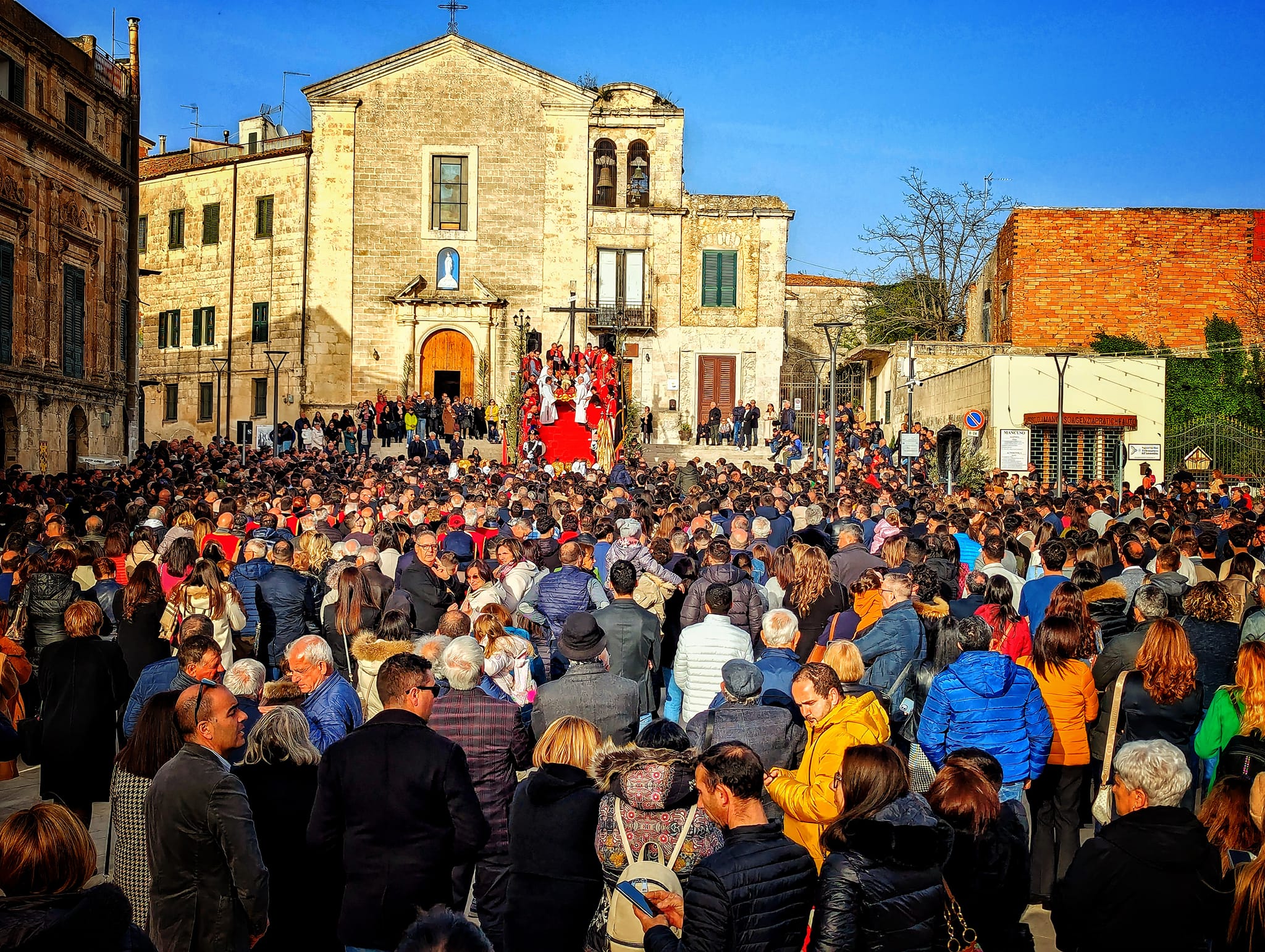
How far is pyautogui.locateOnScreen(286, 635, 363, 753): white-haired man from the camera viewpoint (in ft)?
19.1

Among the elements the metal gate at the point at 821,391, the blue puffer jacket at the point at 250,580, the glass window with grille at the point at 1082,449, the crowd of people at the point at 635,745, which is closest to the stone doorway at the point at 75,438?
the crowd of people at the point at 635,745

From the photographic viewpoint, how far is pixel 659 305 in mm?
41094

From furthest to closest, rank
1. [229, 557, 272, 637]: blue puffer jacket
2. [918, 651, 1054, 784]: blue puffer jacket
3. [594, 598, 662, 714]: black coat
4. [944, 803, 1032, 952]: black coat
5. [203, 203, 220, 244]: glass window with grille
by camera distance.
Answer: [203, 203, 220, 244]: glass window with grille → [229, 557, 272, 637]: blue puffer jacket → [594, 598, 662, 714]: black coat → [918, 651, 1054, 784]: blue puffer jacket → [944, 803, 1032, 952]: black coat

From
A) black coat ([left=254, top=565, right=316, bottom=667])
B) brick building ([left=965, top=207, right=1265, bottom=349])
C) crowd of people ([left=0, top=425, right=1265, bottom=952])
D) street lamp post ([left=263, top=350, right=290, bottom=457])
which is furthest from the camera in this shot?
brick building ([left=965, top=207, right=1265, bottom=349])

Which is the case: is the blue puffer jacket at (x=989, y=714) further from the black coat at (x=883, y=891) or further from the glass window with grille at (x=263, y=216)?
the glass window with grille at (x=263, y=216)

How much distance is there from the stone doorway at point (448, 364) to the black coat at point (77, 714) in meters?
33.6

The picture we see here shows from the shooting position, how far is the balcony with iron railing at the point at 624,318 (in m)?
40.5

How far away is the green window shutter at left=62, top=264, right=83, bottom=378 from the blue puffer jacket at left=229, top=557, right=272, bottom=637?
22156 mm

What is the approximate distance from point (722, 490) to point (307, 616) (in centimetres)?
827

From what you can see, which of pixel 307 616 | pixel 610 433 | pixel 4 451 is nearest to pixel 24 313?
pixel 4 451

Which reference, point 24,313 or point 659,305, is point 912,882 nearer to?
point 24,313

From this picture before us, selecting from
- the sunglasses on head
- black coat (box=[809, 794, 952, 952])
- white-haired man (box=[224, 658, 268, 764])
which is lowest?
black coat (box=[809, 794, 952, 952])

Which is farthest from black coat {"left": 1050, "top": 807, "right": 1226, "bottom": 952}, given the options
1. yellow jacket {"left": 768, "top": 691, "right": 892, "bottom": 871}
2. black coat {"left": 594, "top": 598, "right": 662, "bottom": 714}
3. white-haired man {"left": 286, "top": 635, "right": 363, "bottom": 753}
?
black coat {"left": 594, "top": 598, "right": 662, "bottom": 714}

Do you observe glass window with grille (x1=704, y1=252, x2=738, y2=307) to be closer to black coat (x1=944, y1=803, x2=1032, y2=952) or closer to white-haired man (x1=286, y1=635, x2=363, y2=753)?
white-haired man (x1=286, y1=635, x2=363, y2=753)
